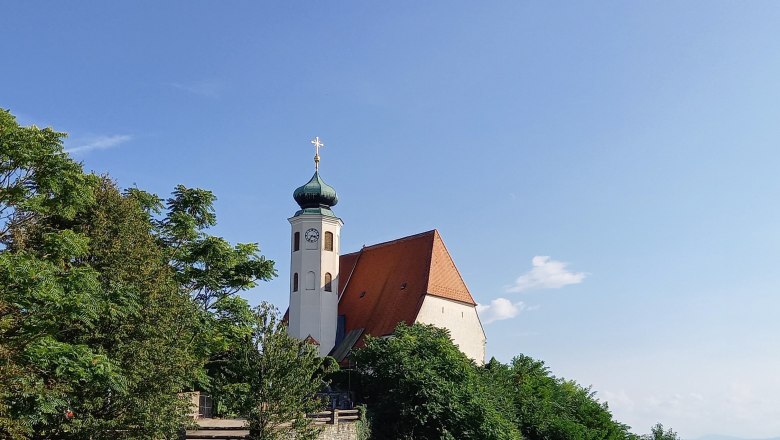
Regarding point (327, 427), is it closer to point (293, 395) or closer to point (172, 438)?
point (293, 395)

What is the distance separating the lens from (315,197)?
150 ft

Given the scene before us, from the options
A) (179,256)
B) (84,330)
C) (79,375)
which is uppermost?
(179,256)

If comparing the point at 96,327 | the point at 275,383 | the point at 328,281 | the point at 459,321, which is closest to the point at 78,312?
the point at 96,327

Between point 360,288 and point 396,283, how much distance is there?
10.3 feet

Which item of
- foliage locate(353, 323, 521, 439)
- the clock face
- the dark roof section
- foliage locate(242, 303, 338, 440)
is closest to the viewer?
foliage locate(242, 303, 338, 440)

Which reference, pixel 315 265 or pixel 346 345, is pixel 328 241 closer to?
pixel 315 265

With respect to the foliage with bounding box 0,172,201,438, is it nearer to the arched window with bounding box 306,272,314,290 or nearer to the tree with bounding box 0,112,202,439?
the tree with bounding box 0,112,202,439

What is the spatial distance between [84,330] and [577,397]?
87.5ft

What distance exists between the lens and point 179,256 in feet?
101

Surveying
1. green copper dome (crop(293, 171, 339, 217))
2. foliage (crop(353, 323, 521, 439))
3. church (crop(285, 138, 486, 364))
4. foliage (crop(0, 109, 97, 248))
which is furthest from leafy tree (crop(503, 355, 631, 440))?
foliage (crop(0, 109, 97, 248))

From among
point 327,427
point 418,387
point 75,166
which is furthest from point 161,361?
point 418,387

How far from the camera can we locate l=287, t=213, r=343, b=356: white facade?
1720 inches

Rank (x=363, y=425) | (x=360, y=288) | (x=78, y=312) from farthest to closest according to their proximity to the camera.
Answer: (x=360, y=288)
(x=363, y=425)
(x=78, y=312)

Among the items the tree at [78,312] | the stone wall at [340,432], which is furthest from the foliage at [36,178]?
the stone wall at [340,432]
